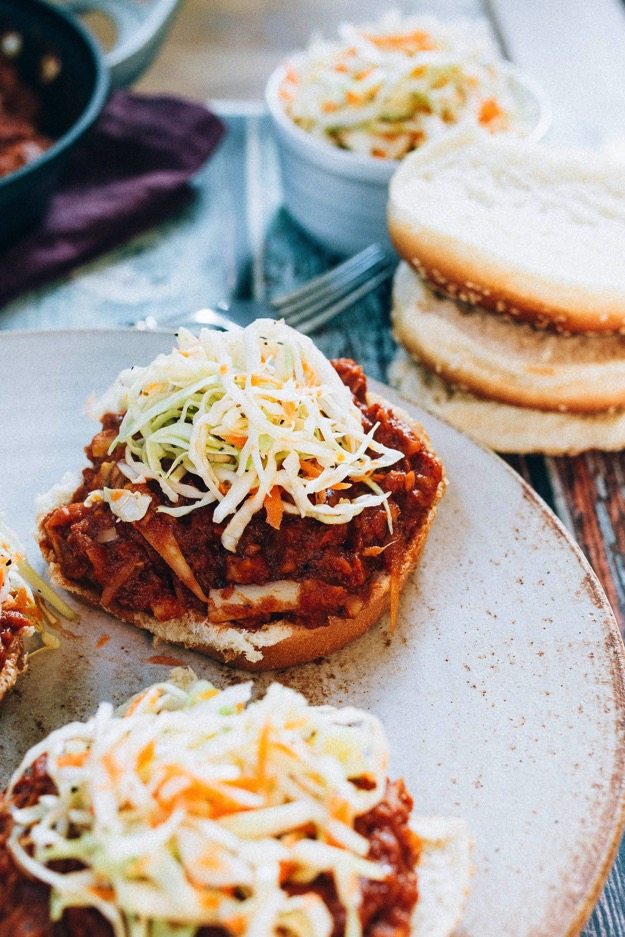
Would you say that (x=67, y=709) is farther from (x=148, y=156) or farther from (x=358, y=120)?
(x=148, y=156)

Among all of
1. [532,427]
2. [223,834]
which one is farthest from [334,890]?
[532,427]

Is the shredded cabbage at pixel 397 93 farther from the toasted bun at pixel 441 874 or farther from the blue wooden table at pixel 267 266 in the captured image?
the toasted bun at pixel 441 874

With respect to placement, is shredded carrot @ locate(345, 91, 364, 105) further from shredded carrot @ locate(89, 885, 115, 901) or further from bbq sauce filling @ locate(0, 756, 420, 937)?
shredded carrot @ locate(89, 885, 115, 901)

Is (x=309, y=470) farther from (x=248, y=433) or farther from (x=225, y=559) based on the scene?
(x=225, y=559)

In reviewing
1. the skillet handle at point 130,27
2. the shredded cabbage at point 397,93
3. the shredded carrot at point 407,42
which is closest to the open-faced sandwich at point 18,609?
the shredded cabbage at point 397,93

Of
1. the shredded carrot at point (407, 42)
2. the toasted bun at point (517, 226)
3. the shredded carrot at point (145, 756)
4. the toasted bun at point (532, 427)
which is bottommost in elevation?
the toasted bun at point (532, 427)

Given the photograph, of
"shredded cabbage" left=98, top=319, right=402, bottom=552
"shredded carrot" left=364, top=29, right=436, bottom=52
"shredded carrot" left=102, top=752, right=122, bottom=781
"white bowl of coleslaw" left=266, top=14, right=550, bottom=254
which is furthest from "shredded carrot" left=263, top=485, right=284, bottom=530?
"shredded carrot" left=364, top=29, right=436, bottom=52
